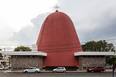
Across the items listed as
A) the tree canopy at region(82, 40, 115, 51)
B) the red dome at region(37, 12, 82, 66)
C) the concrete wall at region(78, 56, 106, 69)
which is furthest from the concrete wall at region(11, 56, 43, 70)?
the tree canopy at region(82, 40, 115, 51)

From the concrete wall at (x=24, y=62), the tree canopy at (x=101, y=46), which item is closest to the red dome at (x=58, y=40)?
the concrete wall at (x=24, y=62)

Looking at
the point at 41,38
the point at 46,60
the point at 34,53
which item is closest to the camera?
the point at 34,53

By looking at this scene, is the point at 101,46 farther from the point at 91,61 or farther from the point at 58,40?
the point at 58,40

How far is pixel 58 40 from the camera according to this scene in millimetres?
37812

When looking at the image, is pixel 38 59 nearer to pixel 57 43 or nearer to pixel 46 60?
pixel 46 60

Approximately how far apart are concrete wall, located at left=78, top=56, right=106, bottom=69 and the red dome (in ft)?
5.48

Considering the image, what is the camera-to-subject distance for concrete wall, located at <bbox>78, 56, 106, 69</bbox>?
3553 cm

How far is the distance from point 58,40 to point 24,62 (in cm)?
1106

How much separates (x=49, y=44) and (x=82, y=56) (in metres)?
9.84

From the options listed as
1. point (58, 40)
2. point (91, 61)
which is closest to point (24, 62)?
point (58, 40)

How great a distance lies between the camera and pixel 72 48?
37.3 meters

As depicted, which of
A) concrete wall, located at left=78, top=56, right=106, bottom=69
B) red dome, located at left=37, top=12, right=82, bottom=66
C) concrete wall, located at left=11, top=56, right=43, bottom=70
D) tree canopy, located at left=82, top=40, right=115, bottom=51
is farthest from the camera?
tree canopy, located at left=82, top=40, right=115, bottom=51

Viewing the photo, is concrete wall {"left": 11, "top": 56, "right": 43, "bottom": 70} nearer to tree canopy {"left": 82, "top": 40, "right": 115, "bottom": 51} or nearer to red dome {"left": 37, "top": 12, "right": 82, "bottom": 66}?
red dome {"left": 37, "top": 12, "right": 82, "bottom": 66}

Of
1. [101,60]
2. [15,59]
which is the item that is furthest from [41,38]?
[101,60]
